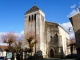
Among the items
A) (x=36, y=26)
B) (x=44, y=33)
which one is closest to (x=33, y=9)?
(x=36, y=26)

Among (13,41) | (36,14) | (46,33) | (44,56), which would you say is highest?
(36,14)

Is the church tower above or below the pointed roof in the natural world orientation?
below

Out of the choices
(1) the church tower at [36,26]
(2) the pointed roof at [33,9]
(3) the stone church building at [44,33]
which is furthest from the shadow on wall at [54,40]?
(2) the pointed roof at [33,9]

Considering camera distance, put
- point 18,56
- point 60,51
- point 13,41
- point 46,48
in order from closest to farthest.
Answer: point 18,56, point 13,41, point 60,51, point 46,48

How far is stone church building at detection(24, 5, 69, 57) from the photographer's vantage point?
3947 cm

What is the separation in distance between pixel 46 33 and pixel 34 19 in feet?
20.0

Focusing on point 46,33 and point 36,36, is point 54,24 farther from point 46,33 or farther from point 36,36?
point 36,36

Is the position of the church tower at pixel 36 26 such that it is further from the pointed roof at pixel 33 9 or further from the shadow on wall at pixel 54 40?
the shadow on wall at pixel 54 40

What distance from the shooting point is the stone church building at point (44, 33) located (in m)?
39.5

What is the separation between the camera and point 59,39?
3941cm

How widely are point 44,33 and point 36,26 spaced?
3739 millimetres

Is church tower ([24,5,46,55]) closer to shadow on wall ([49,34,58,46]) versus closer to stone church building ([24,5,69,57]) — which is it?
stone church building ([24,5,69,57])

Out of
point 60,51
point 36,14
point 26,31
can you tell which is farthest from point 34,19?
point 60,51

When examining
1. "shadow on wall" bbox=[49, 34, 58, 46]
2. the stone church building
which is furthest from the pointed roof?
"shadow on wall" bbox=[49, 34, 58, 46]
